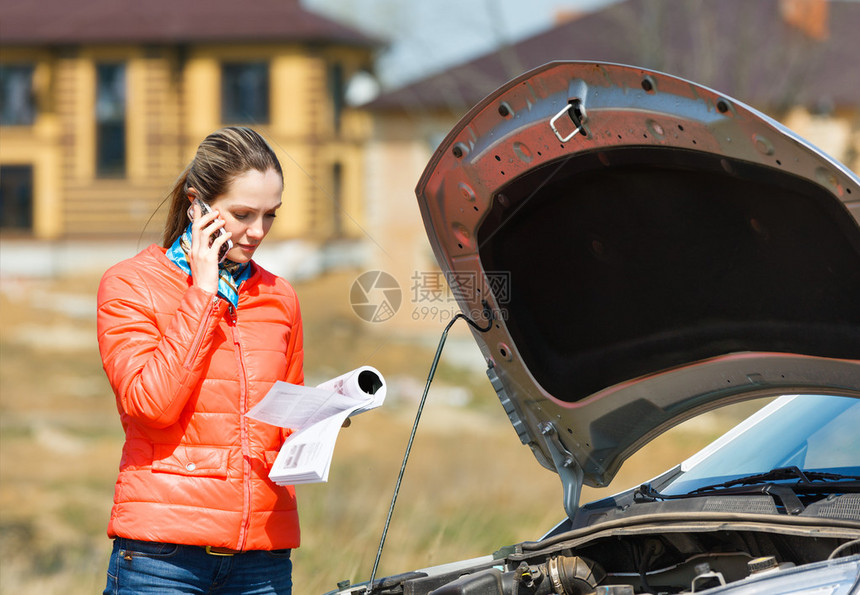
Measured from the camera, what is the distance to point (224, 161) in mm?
2742

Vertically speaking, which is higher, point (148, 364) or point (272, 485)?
point (148, 364)

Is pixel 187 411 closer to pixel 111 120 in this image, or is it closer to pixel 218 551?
pixel 218 551

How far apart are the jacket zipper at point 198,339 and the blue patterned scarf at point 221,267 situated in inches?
5.7

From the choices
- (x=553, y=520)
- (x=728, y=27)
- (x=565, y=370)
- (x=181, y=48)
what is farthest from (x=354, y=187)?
(x=565, y=370)

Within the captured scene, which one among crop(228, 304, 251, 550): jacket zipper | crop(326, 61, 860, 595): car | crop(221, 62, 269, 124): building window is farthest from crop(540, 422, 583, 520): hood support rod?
crop(221, 62, 269, 124): building window

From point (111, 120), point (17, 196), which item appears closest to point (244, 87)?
point (111, 120)

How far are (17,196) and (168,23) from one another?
6108 mm

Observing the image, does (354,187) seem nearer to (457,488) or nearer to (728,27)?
(728,27)

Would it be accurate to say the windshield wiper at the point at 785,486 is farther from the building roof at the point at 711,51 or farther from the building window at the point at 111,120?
the building window at the point at 111,120

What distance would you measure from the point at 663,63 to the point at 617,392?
616 inches

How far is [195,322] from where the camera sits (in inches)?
102

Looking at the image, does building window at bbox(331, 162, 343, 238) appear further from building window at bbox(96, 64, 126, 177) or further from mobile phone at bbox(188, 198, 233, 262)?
mobile phone at bbox(188, 198, 233, 262)

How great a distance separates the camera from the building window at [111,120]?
2742 centimetres

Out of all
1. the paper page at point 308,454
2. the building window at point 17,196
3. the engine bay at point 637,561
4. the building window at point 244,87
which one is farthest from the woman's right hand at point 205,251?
the building window at point 17,196
